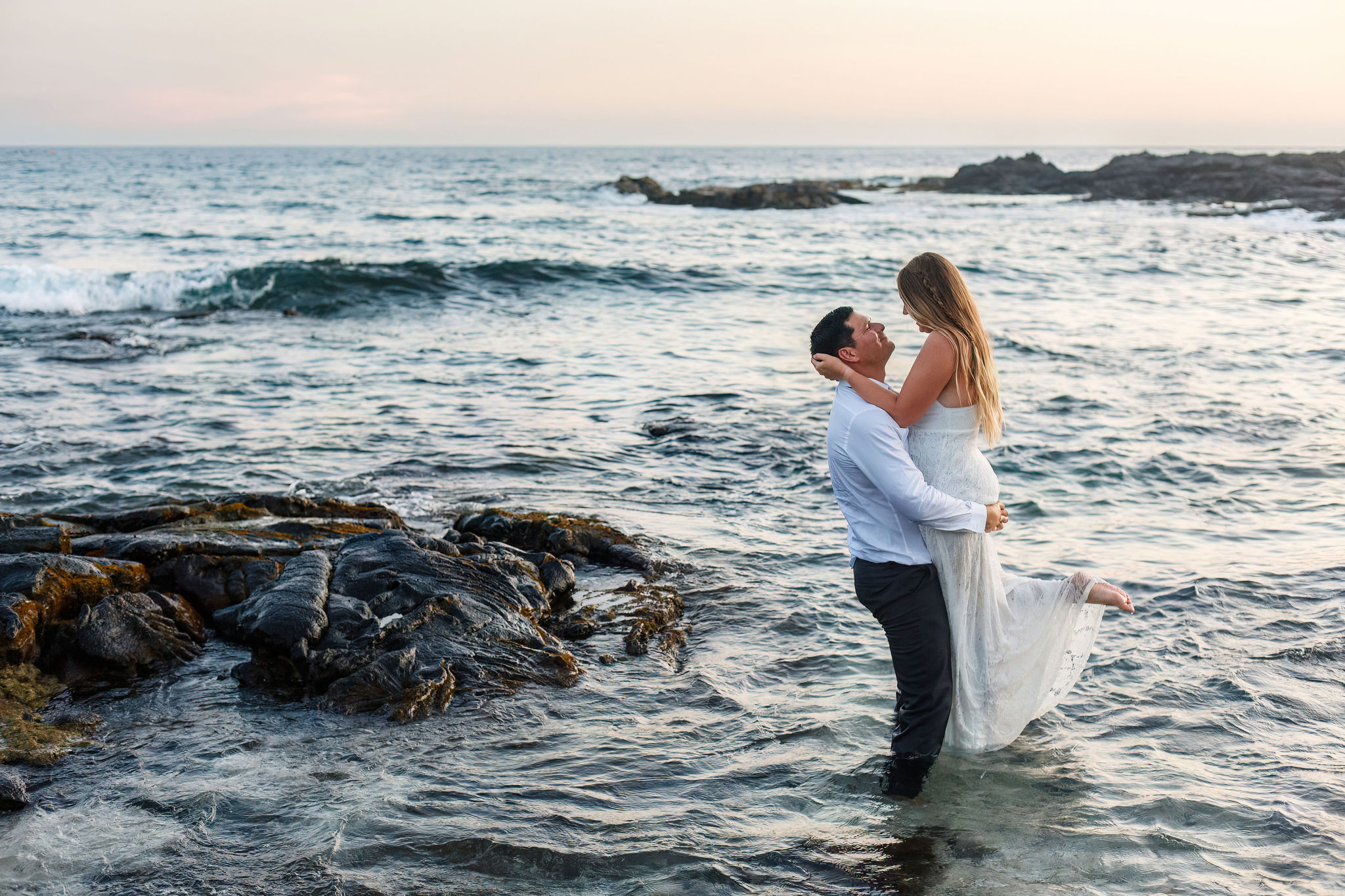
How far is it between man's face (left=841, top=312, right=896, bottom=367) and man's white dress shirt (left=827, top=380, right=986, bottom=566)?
0.09 meters

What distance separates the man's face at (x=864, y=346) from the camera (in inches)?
149

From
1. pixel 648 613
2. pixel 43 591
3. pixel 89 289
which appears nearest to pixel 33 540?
pixel 43 591

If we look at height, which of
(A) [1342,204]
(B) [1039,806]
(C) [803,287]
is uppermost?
(A) [1342,204]

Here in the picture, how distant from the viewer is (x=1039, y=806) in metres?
4.34

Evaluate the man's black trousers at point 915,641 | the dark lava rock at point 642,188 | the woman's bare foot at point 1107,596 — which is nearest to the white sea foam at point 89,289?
the man's black trousers at point 915,641

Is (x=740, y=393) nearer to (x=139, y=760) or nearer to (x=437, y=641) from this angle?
(x=437, y=641)

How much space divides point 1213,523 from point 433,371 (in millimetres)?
10774

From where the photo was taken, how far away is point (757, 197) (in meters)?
52.5

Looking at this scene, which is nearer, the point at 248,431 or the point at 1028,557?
the point at 1028,557

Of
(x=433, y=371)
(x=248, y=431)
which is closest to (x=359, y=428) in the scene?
(x=248, y=431)

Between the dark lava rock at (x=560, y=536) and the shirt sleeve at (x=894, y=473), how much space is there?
3.76m

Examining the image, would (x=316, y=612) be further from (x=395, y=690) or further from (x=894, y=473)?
(x=894, y=473)

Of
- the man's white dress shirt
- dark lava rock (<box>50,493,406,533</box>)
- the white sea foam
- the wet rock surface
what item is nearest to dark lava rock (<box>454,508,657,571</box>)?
the wet rock surface

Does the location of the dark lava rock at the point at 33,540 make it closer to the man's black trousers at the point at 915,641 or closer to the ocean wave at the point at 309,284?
the man's black trousers at the point at 915,641
